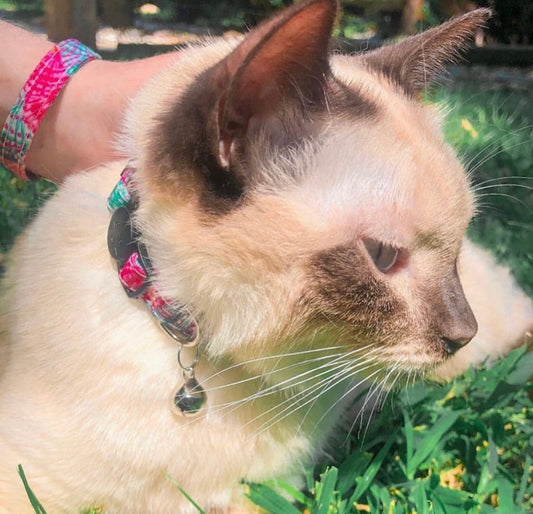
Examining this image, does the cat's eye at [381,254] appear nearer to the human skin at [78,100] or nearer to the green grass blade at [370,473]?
the green grass blade at [370,473]

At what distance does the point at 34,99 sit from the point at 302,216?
958 millimetres

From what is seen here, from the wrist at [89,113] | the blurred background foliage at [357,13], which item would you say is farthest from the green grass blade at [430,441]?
the blurred background foliage at [357,13]

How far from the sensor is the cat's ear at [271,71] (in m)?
0.89

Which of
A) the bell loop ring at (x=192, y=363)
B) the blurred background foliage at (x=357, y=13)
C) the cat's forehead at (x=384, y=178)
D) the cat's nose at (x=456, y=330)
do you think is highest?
the cat's forehead at (x=384, y=178)

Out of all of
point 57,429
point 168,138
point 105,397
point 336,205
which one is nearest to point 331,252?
point 336,205

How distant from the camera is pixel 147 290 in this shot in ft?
3.81

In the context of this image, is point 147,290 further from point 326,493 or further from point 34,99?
point 34,99

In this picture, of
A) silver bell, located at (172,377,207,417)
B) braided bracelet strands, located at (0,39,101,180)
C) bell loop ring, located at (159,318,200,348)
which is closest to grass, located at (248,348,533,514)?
silver bell, located at (172,377,207,417)

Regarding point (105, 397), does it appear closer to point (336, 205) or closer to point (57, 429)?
point (57, 429)

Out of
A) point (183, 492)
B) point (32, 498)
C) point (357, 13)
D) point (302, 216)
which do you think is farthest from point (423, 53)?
point (357, 13)

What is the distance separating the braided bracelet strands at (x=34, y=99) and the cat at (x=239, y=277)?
0.40 m

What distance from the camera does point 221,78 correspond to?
0.93 m

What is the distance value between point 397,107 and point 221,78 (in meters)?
0.43

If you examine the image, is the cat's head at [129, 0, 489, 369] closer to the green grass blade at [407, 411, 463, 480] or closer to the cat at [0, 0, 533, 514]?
the cat at [0, 0, 533, 514]
